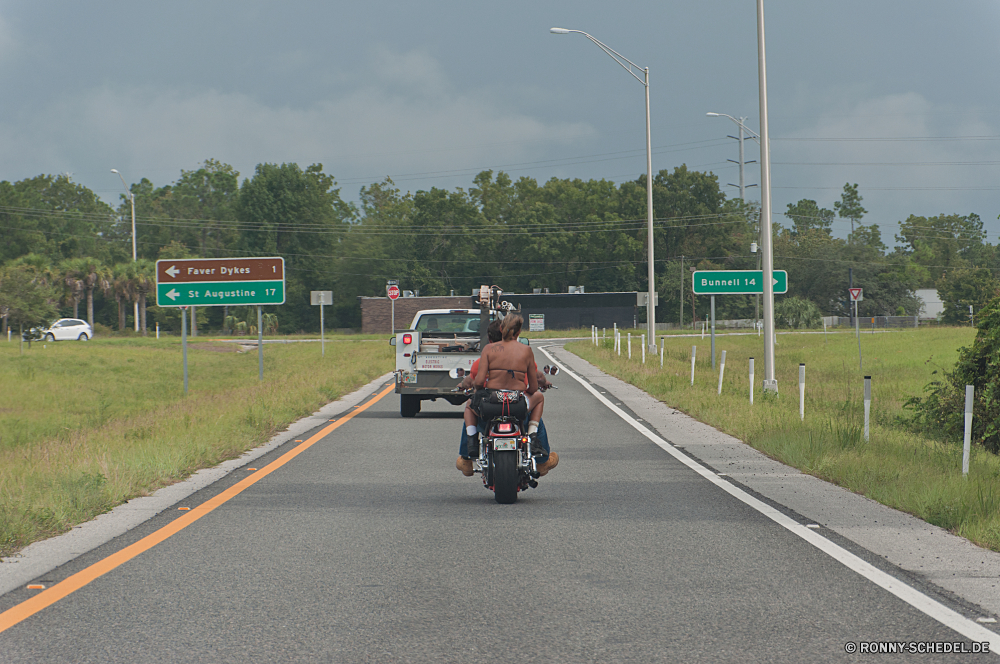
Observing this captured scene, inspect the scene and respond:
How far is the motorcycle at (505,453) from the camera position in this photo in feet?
30.5

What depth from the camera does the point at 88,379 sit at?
3366 cm

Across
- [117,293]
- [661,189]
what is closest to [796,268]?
[661,189]

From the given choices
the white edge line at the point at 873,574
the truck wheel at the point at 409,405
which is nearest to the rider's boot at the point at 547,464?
the white edge line at the point at 873,574

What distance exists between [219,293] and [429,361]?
1069cm

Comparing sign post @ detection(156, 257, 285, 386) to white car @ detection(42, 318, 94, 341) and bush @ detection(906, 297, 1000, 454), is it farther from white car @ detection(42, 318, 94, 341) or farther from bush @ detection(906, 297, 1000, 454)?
white car @ detection(42, 318, 94, 341)

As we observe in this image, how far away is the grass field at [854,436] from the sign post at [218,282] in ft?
32.2

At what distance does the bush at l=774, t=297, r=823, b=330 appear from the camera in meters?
97.2

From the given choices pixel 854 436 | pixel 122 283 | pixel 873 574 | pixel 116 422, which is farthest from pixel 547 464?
pixel 122 283

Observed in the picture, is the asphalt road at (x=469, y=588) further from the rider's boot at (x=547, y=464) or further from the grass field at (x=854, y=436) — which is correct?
the grass field at (x=854, y=436)

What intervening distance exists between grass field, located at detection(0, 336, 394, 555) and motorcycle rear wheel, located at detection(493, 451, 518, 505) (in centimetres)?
339

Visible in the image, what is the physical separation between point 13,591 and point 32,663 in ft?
5.09

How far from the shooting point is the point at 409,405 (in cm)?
1850

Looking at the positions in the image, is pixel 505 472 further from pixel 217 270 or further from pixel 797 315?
pixel 797 315

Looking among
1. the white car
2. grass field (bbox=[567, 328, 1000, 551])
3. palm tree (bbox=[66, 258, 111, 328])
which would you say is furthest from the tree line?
grass field (bbox=[567, 328, 1000, 551])
